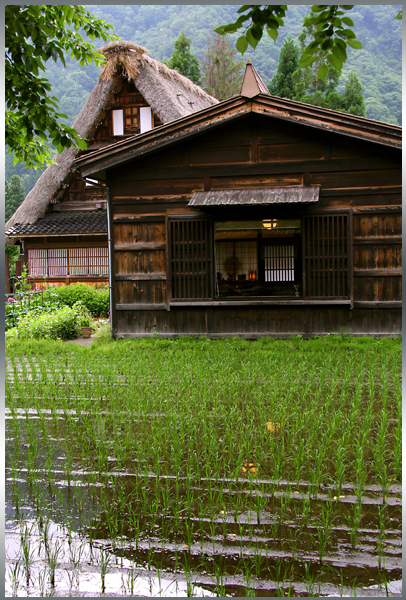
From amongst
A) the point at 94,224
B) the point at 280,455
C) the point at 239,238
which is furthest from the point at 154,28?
the point at 280,455

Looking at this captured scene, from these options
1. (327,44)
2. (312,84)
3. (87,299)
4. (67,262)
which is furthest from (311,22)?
(312,84)

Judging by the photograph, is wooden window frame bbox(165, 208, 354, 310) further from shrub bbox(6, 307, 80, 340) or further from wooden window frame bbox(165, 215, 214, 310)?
shrub bbox(6, 307, 80, 340)

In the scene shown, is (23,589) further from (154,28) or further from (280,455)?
(154,28)

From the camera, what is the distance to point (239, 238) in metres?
10.3

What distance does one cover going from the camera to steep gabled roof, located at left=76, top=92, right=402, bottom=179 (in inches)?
332

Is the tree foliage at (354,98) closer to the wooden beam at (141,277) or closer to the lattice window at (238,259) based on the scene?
the lattice window at (238,259)

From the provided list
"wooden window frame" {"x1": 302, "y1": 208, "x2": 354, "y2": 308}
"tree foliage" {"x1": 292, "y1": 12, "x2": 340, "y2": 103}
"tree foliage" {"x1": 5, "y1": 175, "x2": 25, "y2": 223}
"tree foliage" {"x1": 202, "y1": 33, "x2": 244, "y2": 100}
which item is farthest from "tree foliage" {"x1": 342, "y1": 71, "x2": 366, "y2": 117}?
"tree foliage" {"x1": 5, "y1": 175, "x2": 25, "y2": 223}

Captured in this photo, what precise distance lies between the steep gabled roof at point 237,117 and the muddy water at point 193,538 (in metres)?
6.71

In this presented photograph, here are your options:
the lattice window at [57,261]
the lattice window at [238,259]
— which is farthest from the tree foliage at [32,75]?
the lattice window at [57,261]

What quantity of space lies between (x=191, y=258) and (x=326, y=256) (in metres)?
2.54

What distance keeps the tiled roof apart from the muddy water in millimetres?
13861

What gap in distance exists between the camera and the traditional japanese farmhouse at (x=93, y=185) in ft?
57.1

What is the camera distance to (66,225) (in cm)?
1745

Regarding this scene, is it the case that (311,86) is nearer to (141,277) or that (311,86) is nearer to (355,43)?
(141,277)
